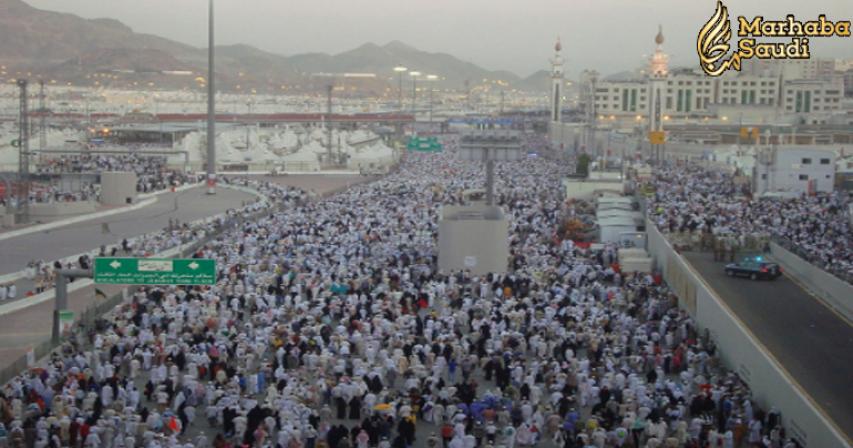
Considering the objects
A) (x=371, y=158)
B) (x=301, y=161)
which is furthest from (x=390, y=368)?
(x=371, y=158)

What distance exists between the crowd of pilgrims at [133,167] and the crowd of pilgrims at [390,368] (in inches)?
891

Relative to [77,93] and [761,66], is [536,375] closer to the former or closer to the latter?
[761,66]

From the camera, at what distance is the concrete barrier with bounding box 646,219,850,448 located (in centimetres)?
973

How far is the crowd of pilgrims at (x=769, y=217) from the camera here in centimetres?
2038

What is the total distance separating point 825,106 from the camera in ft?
297

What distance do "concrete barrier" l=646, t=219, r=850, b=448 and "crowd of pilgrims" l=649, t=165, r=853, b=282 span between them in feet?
7.49

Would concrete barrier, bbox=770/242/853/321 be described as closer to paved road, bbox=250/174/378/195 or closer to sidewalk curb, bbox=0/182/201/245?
sidewalk curb, bbox=0/182/201/245

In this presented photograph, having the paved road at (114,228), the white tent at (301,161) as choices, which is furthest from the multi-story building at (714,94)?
the paved road at (114,228)

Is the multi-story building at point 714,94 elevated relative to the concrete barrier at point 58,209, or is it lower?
elevated

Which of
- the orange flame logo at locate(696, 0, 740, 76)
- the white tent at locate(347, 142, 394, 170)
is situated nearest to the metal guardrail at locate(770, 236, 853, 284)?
the orange flame logo at locate(696, 0, 740, 76)

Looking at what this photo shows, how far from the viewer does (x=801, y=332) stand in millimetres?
14586

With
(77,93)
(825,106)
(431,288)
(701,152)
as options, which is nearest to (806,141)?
(701,152)

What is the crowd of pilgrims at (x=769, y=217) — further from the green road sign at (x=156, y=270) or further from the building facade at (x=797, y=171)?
the green road sign at (x=156, y=270)

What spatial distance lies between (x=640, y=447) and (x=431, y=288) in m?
6.99
